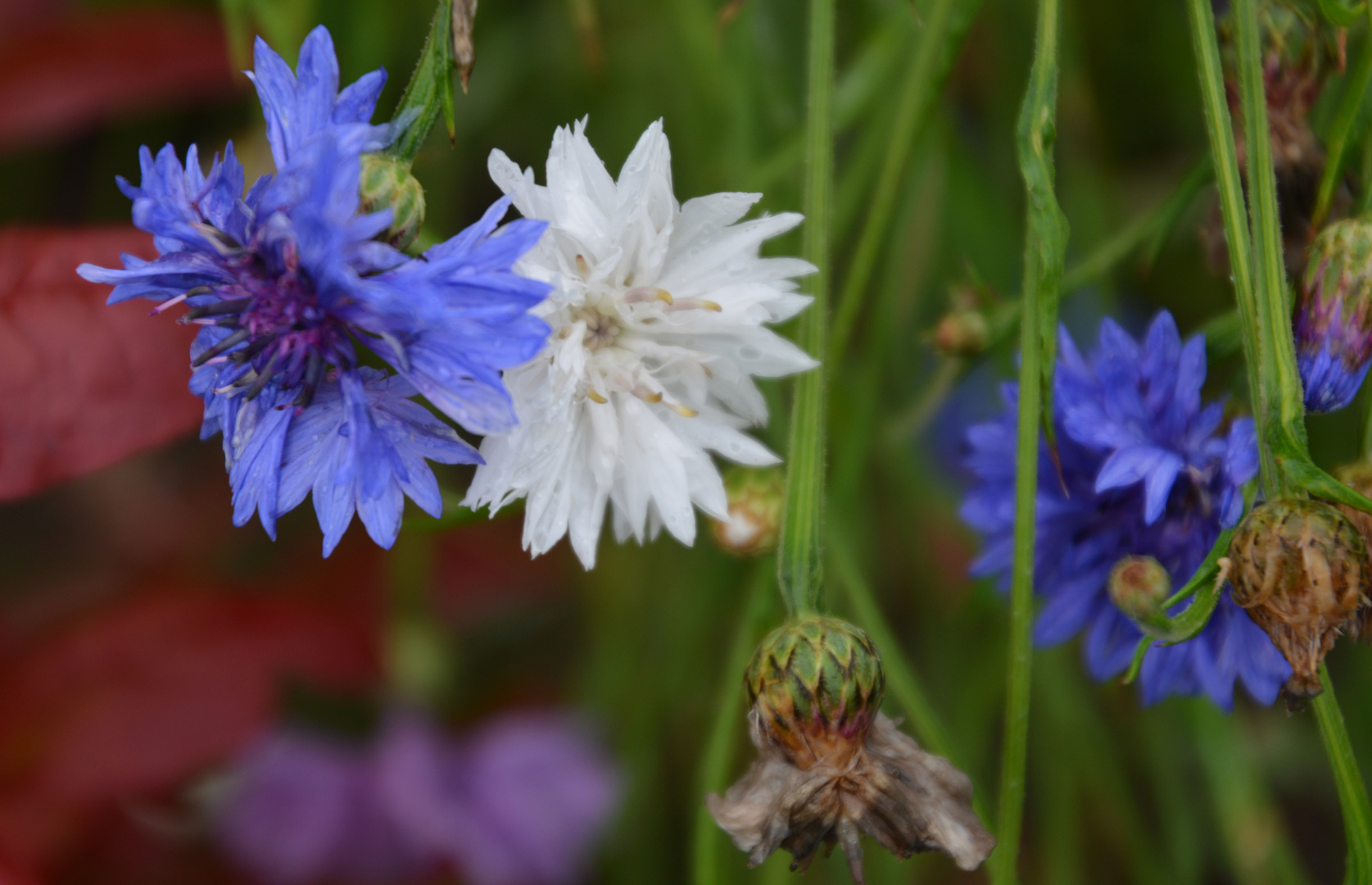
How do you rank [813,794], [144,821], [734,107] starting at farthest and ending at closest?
[144,821]
[734,107]
[813,794]

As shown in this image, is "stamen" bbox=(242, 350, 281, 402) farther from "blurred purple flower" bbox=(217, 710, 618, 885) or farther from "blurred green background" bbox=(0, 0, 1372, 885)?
"blurred purple flower" bbox=(217, 710, 618, 885)

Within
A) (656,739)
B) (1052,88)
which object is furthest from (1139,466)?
(656,739)

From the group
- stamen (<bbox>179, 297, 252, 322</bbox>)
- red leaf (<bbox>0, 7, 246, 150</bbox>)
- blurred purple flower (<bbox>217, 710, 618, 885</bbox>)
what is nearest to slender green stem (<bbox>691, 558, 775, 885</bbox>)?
stamen (<bbox>179, 297, 252, 322</bbox>)

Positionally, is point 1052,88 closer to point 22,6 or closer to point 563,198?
point 563,198

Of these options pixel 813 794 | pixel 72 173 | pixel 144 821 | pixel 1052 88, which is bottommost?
pixel 144 821

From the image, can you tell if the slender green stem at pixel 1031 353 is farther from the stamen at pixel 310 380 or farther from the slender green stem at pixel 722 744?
the stamen at pixel 310 380
